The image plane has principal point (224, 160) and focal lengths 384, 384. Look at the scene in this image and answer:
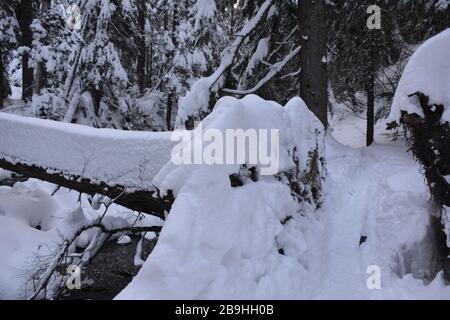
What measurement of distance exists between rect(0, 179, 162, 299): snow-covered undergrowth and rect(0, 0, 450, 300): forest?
1.7 inches

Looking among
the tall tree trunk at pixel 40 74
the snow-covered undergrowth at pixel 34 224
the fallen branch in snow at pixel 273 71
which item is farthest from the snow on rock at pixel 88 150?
the tall tree trunk at pixel 40 74

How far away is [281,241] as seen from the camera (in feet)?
15.7

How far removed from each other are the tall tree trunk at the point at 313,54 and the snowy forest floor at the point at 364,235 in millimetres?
1591

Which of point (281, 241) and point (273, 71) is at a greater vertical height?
point (273, 71)

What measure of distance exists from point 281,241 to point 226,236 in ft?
4.09

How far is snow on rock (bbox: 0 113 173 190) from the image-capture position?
577 centimetres

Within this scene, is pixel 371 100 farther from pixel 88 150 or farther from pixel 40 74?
pixel 40 74

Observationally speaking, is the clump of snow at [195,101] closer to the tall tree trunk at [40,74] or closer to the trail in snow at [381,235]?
the trail in snow at [381,235]

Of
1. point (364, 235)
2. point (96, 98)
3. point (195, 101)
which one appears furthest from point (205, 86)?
point (96, 98)

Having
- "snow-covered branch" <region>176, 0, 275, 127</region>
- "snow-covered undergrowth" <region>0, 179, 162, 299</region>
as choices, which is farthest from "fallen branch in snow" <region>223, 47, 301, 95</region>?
"snow-covered undergrowth" <region>0, 179, 162, 299</region>

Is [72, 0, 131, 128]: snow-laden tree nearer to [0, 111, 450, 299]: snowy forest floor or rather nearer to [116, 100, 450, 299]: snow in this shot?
[0, 111, 450, 299]: snowy forest floor
